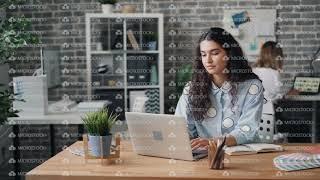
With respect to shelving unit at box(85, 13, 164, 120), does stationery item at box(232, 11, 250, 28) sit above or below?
above

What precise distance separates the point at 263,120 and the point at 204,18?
2518 millimetres

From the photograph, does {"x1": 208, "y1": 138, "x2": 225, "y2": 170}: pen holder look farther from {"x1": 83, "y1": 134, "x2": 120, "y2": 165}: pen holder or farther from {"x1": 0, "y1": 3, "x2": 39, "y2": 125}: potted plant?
{"x1": 0, "y1": 3, "x2": 39, "y2": 125}: potted plant

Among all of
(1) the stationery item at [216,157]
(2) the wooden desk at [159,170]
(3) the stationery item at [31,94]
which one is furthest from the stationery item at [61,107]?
(1) the stationery item at [216,157]

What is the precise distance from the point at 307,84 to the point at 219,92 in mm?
2494

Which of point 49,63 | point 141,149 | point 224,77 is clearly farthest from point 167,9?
point 141,149

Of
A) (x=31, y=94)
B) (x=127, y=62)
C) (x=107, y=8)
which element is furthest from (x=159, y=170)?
(x=107, y=8)

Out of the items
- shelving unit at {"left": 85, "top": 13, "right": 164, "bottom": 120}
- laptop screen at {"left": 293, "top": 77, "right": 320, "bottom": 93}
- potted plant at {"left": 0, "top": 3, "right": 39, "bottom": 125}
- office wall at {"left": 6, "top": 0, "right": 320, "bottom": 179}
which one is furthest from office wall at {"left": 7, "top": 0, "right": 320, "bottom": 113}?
potted plant at {"left": 0, "top": 3, "right": 39, "bottom": 125}

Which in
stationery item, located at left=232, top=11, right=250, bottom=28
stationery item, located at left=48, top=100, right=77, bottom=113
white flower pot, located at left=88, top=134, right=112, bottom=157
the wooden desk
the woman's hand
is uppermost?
stationery item, located at left=232, top=11, right=250, bottom=28

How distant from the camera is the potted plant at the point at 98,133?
1.87 meters

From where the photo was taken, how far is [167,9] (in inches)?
189

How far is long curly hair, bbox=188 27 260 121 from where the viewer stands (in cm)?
236

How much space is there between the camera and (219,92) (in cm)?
237

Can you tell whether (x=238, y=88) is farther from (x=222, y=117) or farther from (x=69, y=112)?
(x=69, y=112)

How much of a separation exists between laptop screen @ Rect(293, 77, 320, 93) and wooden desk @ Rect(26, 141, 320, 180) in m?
2.74
